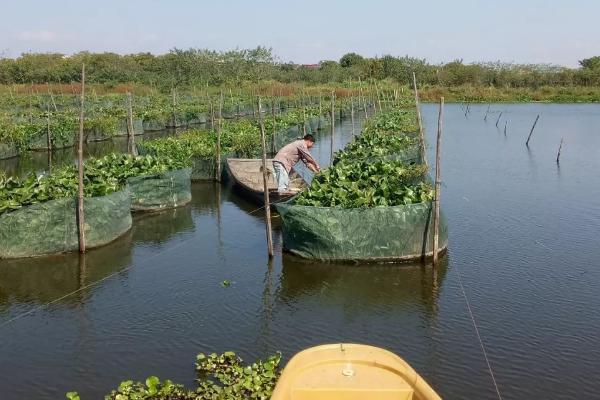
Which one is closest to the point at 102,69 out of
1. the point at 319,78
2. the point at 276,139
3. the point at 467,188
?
the point at 319,78

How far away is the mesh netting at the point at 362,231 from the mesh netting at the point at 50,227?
3.69 metres

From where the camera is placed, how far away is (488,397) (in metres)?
6.57

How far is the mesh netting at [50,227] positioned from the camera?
34.6 feet

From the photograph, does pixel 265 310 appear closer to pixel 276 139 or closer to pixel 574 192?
pixel 574 192

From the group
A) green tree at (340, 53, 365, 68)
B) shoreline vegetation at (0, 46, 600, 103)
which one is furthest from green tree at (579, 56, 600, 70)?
green tree at (340, 53, 365, 68)

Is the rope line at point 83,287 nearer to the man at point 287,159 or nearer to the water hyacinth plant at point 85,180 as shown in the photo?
the water hyacinth plant at point 85,180

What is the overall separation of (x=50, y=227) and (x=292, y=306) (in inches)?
194

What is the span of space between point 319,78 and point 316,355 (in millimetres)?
62242

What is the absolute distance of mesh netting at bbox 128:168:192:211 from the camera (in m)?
14.2

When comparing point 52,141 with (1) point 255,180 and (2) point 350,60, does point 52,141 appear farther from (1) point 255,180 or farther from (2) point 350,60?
(2) point 350,60

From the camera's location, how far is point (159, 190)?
14.6 metres

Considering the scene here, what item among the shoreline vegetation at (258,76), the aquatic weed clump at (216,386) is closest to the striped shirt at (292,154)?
the aquatic weed clump at (216,386)

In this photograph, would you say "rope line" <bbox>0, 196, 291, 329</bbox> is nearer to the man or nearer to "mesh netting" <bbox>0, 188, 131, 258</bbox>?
"mesh netting" <bbox>0, 188, 131, 258</bbox>

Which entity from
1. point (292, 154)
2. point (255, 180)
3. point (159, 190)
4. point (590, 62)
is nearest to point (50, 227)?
point (159, 190)
